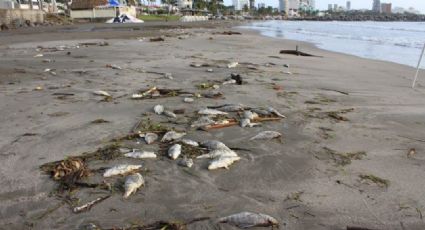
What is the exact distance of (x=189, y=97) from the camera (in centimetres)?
841

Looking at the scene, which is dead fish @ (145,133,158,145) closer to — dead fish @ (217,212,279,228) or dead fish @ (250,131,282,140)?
dead fish @ (250,131,282,140)

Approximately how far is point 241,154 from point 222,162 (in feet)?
1.73

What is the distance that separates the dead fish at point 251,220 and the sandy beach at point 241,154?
71 millimetres

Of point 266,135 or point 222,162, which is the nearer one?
point 222,162

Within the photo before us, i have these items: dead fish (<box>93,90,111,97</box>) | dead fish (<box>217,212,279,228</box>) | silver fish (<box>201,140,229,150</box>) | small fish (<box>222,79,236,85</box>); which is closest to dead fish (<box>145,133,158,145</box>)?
silver fish (<box>201,140,229,150</box>)

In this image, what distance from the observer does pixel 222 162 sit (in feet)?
16.0

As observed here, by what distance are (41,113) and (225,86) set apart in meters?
4.20

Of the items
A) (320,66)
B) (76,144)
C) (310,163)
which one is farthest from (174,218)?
(320,66)

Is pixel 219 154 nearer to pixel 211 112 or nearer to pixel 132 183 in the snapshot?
pixel 132 183

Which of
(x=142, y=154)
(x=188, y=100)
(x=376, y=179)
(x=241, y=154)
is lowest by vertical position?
(x=376, y=179)

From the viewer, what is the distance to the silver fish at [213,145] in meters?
5.32

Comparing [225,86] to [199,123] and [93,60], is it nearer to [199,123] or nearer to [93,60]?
[199,123]

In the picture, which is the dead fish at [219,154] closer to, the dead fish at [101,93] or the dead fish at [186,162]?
the dead fish at [186,162]

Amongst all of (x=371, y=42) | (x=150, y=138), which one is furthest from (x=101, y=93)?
(x=371, y=42)
